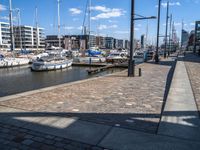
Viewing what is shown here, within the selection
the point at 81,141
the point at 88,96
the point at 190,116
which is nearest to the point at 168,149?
the point at 81,141

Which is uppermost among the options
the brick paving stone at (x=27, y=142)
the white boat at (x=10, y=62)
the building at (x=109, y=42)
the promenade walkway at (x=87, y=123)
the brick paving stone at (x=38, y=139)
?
the building at (x=109, y=42)

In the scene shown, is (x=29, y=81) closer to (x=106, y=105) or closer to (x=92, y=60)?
(x=106, y=105)

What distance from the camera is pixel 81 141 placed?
4.16 meters

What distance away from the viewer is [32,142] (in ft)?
13.6

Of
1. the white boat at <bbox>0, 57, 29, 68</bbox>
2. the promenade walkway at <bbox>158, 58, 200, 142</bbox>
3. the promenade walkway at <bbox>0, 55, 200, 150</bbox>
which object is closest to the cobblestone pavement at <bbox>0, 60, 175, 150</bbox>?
the promenade walkway at <bbox>0, 55, 200, 150</bbox>

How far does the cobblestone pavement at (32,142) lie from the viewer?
395cm

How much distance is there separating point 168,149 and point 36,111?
3.87 meters

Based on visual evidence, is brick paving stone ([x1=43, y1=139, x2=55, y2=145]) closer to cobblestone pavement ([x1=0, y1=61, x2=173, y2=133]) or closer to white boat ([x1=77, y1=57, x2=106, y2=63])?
cobblestone pavement ([x1=0, y1=61, x2=173, y2=133])

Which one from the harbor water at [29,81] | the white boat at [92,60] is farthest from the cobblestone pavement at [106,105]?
the white boat at [92,60]

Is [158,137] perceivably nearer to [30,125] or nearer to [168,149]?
[168,149]

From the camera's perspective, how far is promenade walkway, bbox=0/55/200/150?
4.06 m

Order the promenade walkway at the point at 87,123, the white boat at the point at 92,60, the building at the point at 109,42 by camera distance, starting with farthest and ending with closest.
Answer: the building at the point at 109,42, the white boat at the point at 92,60, the promenade walkway at the point at 87,123

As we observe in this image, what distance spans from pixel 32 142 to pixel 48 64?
30.0m

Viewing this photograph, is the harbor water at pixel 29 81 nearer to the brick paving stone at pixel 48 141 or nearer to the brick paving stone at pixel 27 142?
the brick paving stone at pixel 27 142
